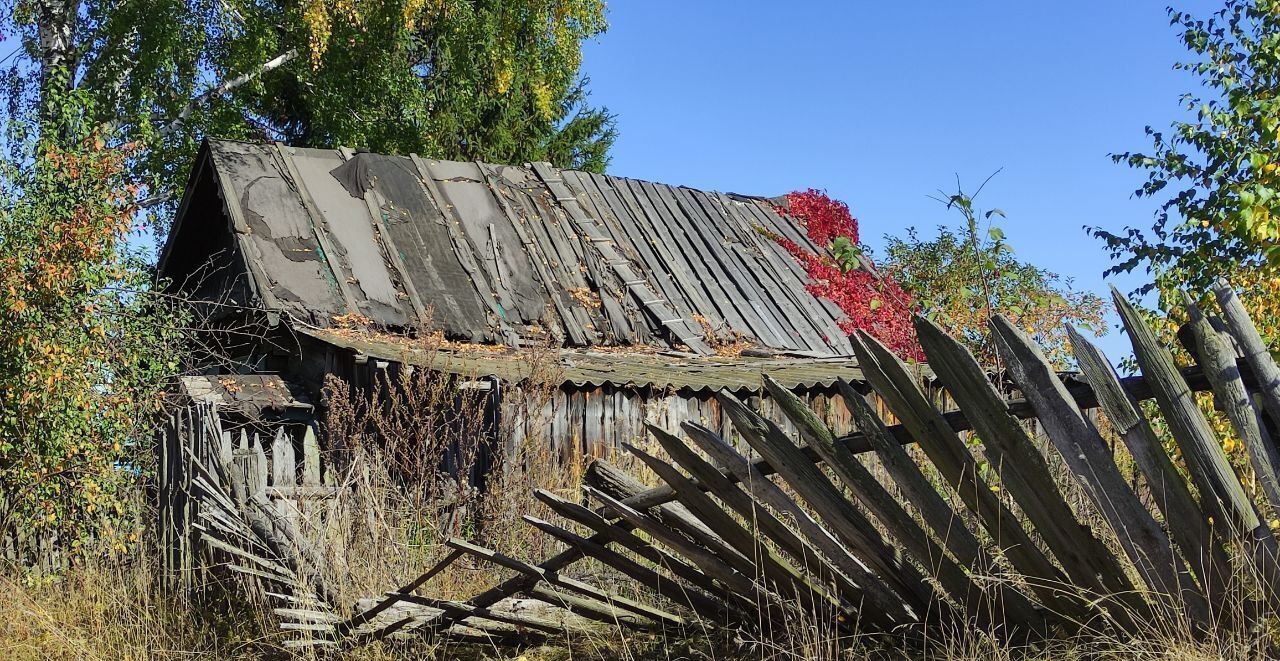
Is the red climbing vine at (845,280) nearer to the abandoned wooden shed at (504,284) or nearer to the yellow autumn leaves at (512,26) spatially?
the abandoned wooden shed at (504,284)

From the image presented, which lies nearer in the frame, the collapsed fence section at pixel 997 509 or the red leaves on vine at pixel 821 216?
the collapsed fence section at pixel 997 509

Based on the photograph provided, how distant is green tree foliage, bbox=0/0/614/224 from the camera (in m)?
18.3

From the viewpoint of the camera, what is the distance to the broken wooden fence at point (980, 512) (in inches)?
126

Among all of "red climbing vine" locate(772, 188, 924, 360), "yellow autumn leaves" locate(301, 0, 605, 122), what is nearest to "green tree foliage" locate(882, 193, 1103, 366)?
"red climbing vine" locate(772, 188, 924, 360)

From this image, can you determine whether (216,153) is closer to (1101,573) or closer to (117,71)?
(117,71)

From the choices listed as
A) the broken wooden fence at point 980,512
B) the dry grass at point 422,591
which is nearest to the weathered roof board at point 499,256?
the dry grass at point 422,591

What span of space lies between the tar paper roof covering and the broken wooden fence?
5259 millimetres

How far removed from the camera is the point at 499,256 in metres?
14.6

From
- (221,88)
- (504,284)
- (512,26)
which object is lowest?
(504,284)

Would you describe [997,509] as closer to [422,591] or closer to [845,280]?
[422,591]

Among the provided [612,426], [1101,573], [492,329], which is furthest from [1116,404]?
[492,329]

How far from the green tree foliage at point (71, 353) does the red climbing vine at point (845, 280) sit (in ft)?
20.8

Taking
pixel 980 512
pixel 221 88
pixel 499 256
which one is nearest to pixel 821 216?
pixel 499 256

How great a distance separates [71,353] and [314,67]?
13.0 meters
